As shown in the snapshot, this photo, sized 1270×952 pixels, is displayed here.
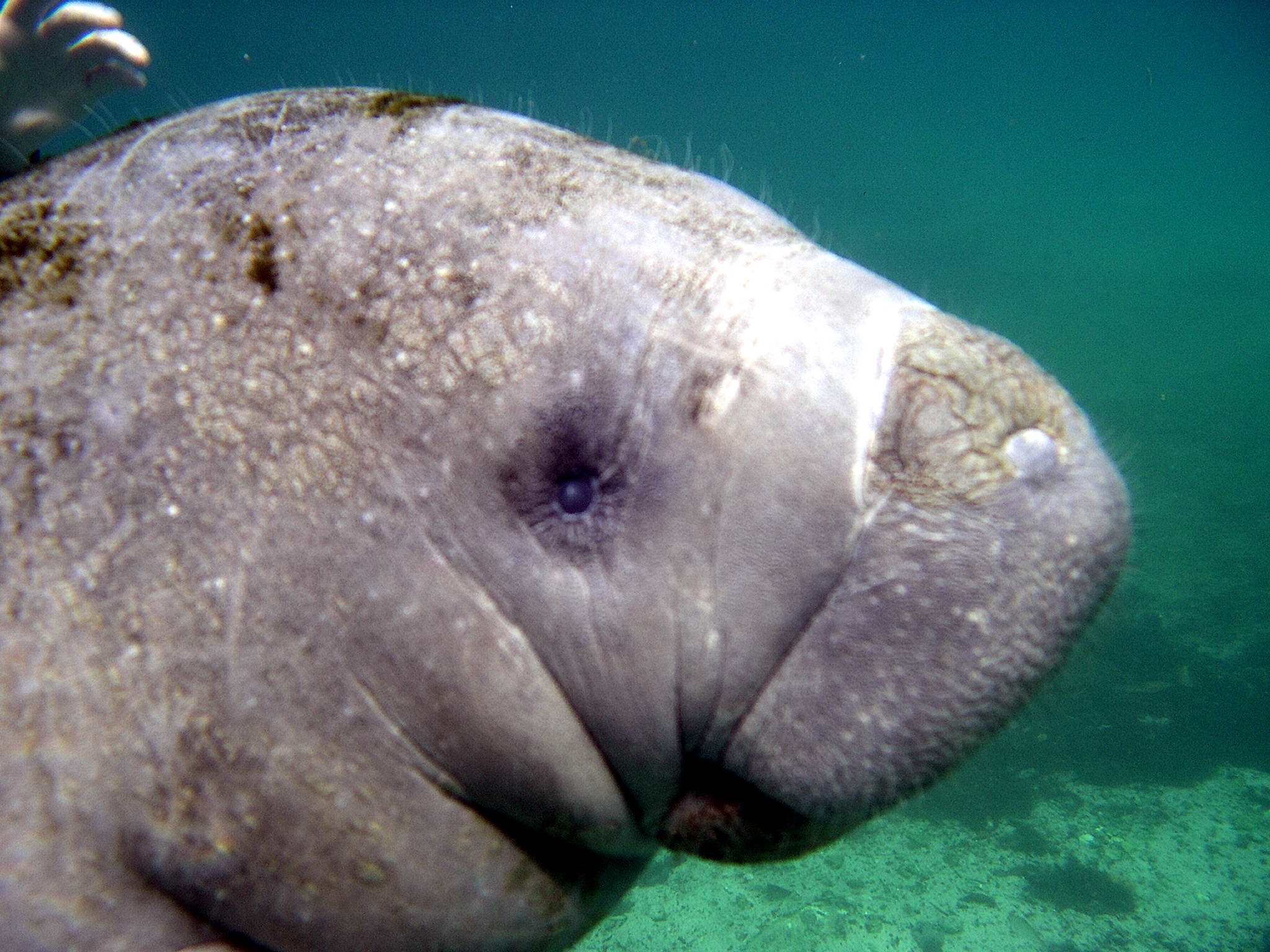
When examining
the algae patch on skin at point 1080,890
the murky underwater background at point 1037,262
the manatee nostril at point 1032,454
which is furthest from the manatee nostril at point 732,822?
the algae patch on skin at point 1080,890

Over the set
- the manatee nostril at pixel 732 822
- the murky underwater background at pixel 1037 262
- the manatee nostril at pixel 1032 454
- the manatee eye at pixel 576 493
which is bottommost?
the manatee nostril at pixel 732 822

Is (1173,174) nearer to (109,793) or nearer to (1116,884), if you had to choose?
(1116,884)

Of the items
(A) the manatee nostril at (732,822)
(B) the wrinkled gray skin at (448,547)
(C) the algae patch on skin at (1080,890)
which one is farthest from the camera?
(C) the algae patch on skin at (1080,890)

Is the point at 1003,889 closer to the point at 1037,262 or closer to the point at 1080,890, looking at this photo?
the point at 1080,890

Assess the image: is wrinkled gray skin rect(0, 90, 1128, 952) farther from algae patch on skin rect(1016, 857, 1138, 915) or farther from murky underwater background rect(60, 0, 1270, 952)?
algae patch on skin rect(1016, 857, 1138, 915)

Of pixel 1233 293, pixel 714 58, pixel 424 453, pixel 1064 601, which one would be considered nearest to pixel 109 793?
pixel 424 453

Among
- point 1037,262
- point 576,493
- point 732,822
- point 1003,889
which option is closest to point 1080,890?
point 1003,889

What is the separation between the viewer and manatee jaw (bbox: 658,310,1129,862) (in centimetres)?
133

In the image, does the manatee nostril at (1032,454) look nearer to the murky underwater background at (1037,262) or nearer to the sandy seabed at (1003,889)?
the murky underwater background at (1037,262)

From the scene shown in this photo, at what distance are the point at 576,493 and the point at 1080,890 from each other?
1376 cm

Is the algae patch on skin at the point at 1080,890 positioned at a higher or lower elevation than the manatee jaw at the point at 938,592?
higher

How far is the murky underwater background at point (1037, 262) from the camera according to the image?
10.8m

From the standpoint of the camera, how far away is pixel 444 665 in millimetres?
1360

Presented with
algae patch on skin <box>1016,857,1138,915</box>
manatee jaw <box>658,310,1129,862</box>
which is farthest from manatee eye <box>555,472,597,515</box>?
algae patch on skin <box>1016,857,1138,915</box>
